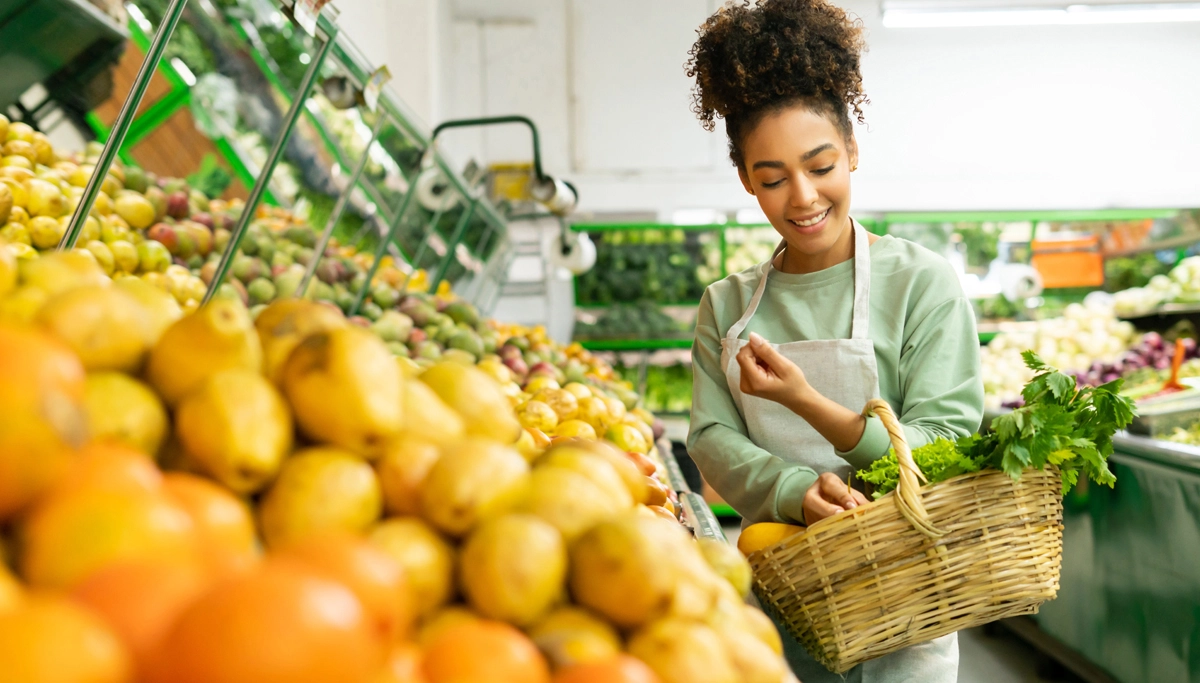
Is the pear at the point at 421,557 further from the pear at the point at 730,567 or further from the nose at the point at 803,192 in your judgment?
the nose at the point at 803,192

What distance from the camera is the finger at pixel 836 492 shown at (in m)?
1.42

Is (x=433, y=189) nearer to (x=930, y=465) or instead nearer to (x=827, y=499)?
(x=827, y=499)

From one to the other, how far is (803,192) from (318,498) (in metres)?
1.19

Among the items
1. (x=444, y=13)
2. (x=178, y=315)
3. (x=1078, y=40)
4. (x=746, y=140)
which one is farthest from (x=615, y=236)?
(x=178, y=315)

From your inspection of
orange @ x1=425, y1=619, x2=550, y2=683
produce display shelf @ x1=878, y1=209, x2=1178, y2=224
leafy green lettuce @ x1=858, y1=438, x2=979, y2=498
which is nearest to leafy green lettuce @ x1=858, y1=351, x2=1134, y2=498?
leafy green lettuce @ x1=858, y1=438, x2=979, y2=498

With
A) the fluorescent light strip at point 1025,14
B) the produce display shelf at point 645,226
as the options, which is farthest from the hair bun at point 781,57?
the fluorescent light strip at point 1025,14

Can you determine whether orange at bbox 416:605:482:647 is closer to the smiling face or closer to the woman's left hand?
the woman's left hand

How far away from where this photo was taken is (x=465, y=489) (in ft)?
2.12

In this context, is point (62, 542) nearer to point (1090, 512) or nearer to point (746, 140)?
point (746, 140)

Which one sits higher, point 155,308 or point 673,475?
point 155,308

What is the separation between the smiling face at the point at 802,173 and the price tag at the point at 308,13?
101cm

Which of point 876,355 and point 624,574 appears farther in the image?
point 876,355

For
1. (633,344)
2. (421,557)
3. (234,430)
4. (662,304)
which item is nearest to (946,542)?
(421,557)

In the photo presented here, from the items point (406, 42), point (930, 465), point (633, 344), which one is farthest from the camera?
point (633, 344)
